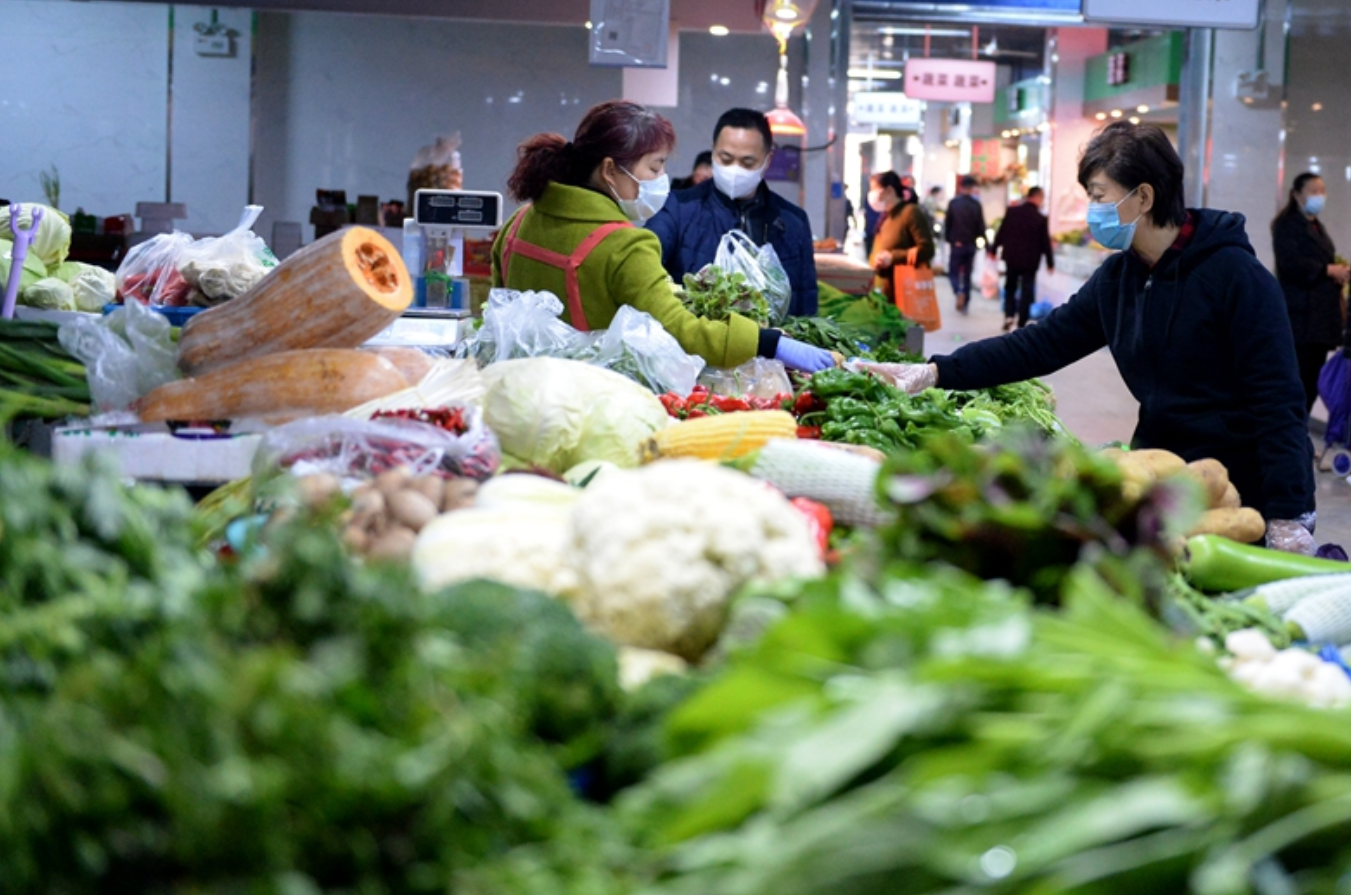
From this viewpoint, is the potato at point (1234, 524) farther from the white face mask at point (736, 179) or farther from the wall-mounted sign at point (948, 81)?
the wall-mounted sign at point (948, 81)

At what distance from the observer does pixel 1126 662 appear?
3.92ft

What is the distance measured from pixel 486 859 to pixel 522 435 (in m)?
1.66

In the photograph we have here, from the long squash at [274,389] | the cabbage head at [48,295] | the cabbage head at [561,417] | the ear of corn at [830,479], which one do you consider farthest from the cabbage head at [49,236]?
the ear of corn at [830,479]

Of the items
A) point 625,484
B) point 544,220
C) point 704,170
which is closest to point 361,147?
point 704,170

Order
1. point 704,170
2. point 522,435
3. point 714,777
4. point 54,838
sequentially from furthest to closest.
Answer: point 704,170, point 522,435, point 714,777, point 54,838

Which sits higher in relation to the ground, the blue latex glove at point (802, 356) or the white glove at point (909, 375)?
the blue latex glove at point (802, 356)

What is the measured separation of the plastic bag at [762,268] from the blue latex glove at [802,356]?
2.23ft

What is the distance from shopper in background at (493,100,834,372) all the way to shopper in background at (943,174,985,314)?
16.3 metres

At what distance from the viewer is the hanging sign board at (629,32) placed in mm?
8406

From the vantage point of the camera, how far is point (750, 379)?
4.18 meters

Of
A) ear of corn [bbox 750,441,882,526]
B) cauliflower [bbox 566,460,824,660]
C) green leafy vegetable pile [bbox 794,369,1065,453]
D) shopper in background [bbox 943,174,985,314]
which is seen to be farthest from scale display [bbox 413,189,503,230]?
shopper in background [bbox 943,174,985,314]

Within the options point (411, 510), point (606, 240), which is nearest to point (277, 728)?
point (411, 510)

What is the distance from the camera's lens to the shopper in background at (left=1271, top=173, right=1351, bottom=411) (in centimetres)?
960

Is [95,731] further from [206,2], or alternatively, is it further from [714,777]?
[206,2]
